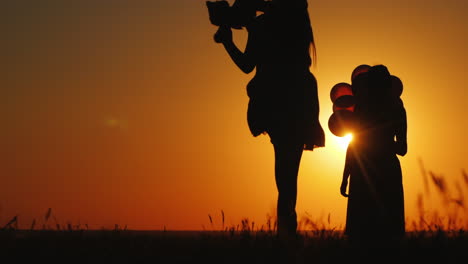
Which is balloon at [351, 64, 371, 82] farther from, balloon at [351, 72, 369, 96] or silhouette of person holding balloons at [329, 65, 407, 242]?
silhouette of person holding balloons at [329, 65, 407, 242]

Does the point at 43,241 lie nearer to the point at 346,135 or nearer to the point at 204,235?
the point at 204,235

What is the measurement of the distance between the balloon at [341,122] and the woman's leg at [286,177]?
4.22 ft

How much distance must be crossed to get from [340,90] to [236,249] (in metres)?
3.91

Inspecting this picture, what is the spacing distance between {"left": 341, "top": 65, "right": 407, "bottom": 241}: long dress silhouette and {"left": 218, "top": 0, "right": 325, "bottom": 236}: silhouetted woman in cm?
73

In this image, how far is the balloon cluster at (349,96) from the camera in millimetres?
7133

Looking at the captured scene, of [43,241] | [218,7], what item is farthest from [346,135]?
[43,241]

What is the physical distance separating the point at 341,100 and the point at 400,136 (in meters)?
1.40

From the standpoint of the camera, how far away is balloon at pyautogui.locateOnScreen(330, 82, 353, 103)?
8.37 m

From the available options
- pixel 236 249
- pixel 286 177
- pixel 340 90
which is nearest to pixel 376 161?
pixel 286 177

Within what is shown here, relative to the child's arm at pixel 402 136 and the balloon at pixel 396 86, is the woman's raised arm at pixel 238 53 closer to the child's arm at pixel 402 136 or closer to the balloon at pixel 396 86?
the child's arm at pixel 402 136

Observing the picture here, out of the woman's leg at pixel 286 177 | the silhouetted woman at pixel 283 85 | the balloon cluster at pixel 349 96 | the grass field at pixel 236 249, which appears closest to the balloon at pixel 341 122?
the balloon cluster at pixel 349 96

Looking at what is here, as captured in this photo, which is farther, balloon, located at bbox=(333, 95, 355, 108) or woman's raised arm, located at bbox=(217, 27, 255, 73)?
balloon, located at bbox=(333, 95, 355, 108)

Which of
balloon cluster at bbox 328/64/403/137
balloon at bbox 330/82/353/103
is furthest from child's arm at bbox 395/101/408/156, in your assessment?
balloon at bbox 330/82/353/103

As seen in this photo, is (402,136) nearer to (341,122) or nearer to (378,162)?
(378,162)
